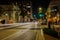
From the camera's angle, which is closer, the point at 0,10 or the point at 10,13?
the point at 0,10

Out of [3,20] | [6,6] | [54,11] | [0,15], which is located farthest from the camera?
[6,6]

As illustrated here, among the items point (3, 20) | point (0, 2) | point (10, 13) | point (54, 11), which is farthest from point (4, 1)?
point (54, 11)

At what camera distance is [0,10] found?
75438 mm

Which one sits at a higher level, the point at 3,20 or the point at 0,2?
the point at 0,2

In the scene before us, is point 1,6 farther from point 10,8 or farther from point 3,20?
point 3,20

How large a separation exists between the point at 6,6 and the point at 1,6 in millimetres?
2315

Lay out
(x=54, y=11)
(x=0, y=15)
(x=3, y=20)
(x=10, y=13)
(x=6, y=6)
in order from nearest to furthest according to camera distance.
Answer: (x=54, y=11)
(x=3, y=20)
(x=0, y=15)
(x=6, y=6)
(x=10, y=13)

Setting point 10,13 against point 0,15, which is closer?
point 0,15

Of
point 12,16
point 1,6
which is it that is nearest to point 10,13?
point 12,16

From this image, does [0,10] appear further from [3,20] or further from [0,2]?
[0,2]

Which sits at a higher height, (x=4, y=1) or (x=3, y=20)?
(x=4, y=1)

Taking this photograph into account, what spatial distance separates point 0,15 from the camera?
78062mm

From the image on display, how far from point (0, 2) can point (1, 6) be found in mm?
3466

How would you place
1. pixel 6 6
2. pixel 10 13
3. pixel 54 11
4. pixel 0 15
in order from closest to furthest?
pixel 54 11
pixel 0 15
pixel 6 6
pixel 10 13
